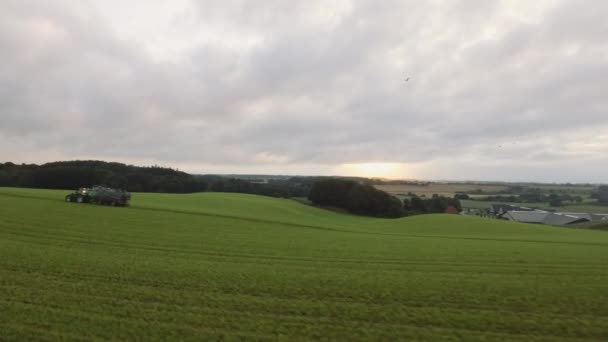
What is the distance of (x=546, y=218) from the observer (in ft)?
228

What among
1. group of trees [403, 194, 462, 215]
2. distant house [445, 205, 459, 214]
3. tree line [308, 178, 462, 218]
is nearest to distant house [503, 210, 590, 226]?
distant house [445, 205, 459, 214]

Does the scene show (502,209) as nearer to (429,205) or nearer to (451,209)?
(451,209)

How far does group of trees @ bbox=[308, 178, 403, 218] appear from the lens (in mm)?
73188

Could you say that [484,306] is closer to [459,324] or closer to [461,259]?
[459,324]

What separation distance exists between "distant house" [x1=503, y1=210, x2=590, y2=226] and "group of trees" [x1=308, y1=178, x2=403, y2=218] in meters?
23.3

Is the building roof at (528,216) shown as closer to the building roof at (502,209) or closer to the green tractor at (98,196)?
the building roof at (502,209)

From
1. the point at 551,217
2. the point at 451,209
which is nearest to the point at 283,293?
the point at 551,217

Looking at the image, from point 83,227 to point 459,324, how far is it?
61.5 ft

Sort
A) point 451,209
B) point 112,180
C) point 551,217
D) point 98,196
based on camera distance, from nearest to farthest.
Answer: point 98,196, point 551,217, point 112,180, point 451,209

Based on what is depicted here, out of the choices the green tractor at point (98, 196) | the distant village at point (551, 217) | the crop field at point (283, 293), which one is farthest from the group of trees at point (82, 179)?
the distant village at point (551, 217)

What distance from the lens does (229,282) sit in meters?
9.36

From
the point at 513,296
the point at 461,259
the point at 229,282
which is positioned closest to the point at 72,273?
the point at 229,282

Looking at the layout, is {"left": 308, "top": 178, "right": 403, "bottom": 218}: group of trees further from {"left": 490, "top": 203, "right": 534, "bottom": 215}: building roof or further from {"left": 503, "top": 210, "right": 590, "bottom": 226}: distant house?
{"left": 490, "top": 203, "right": 534, "bottom": 215}: building roof

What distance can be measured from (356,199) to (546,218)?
117 ft
